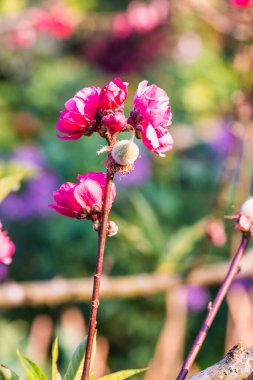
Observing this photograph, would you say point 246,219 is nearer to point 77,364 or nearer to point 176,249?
point 77,364

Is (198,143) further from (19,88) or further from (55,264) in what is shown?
(19,88)

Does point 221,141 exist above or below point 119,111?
above

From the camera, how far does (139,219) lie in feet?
9.57

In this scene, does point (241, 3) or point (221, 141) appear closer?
point (241, 3)

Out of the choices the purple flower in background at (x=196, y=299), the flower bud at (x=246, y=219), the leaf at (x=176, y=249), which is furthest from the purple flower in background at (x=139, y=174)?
the flower bud at (x=246, y=219)

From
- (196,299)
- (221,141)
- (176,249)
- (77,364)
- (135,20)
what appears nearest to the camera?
(77,364)

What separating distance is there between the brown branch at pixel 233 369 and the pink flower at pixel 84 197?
0.59 feet

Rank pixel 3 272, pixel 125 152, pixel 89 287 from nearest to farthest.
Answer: pixel 125 152 < pixel 89 287 < pixel 3 272

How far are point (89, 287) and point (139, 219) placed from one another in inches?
57.6

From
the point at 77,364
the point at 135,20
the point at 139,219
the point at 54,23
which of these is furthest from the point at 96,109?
the point at 135,20

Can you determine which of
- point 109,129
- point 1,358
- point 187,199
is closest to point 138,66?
point 187,199

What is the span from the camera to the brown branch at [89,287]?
4.61 feet

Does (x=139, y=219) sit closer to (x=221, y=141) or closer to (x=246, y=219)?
(x=221, y=141)

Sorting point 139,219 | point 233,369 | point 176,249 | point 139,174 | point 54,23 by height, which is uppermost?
point 54,23
